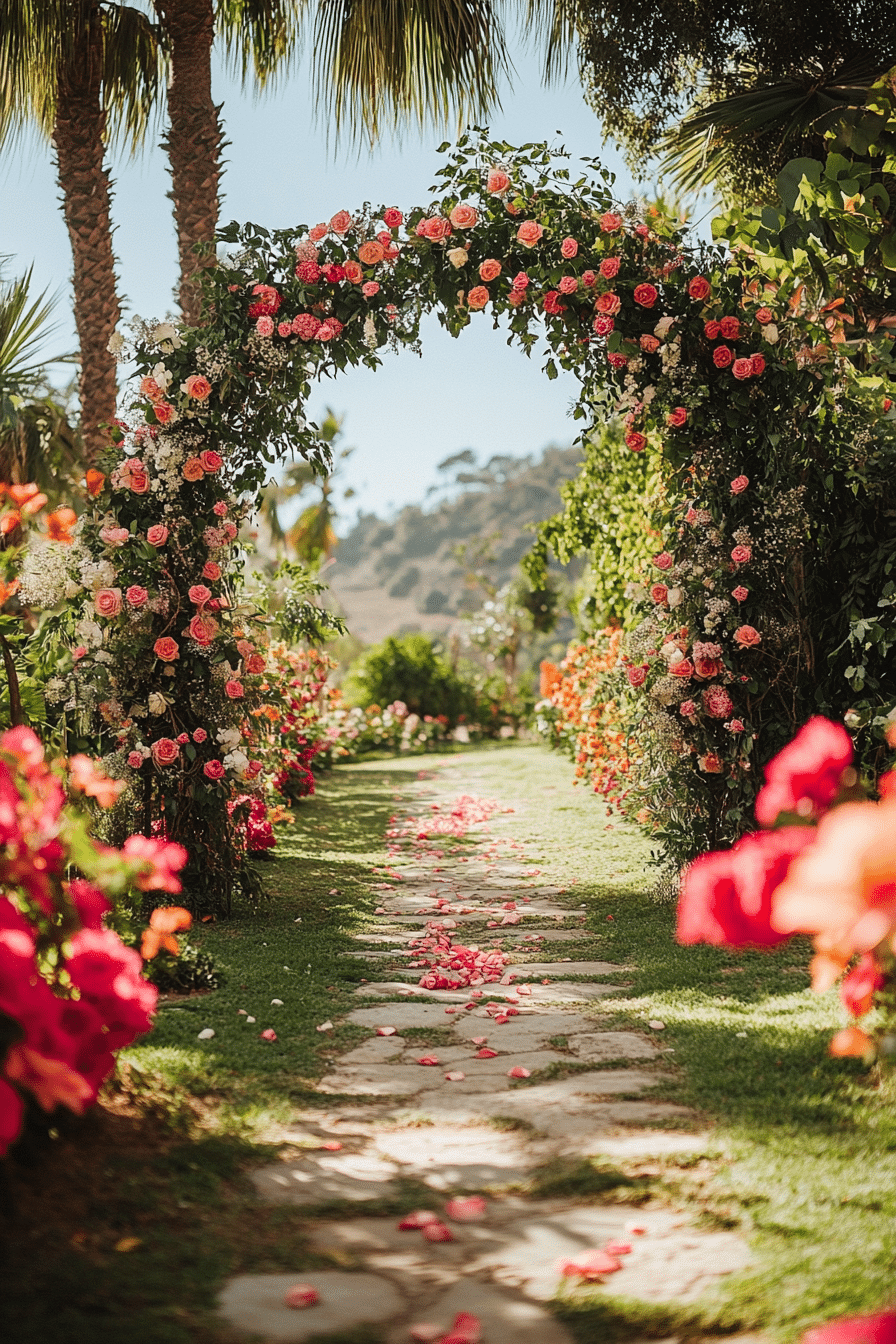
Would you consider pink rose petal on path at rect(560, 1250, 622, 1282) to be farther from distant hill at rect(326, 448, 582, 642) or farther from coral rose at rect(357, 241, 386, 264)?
distant hill at rect(326, 448, 582, 642)

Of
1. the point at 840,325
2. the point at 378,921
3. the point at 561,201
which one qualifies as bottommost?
the point at 378,921

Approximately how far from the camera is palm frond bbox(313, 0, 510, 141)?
638 centimetres

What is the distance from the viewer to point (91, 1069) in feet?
6.45

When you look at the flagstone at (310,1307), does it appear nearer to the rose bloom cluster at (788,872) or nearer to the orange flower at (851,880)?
the rose bloom cluster at (788,872)

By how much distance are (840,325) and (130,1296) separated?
4.65 meters

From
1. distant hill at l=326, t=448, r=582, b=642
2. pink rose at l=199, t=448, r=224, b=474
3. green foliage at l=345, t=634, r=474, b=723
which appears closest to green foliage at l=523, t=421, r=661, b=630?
pink rose at l=199, t=448, r=224, b=474

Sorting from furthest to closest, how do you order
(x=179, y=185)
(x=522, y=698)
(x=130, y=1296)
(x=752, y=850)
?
(x=522, y=698) → (x=179, y=185) → (x=752, y=850) → (x=130, y=1296)

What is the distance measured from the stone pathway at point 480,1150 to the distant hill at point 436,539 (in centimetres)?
5183

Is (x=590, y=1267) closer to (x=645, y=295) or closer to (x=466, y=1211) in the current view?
(x=466, y=1211)

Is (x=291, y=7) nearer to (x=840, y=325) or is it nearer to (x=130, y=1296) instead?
(x=840, y=325)

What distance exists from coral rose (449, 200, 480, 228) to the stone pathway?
3.04 meters

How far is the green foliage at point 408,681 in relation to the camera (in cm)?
1606

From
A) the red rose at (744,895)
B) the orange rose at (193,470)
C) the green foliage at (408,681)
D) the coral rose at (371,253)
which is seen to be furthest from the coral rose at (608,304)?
the green foliage at (408,681)

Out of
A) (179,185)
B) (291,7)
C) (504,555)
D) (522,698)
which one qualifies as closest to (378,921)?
(179,185)
